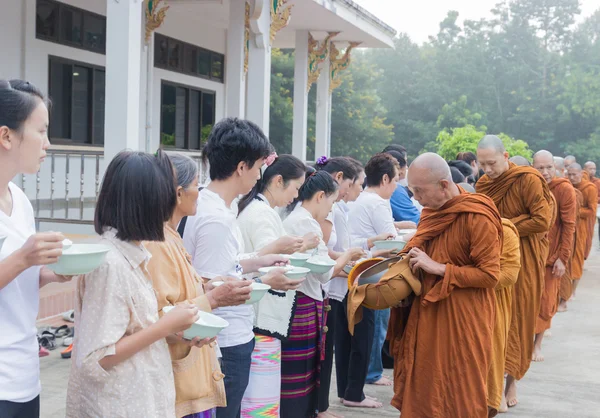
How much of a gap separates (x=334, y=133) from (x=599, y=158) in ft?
52.5

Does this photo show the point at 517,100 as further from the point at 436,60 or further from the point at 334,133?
the point at 334,133

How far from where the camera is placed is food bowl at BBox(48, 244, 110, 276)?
1.92 meters

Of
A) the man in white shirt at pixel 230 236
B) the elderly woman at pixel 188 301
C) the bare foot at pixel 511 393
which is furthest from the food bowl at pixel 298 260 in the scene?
the bare foot at pixel 511 393

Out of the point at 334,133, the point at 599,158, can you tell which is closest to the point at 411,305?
the point at 334,133

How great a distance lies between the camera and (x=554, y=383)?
6312mm

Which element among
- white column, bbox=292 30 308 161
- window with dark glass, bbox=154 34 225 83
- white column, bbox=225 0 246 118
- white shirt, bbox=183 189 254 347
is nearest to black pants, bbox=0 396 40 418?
white shirt, bbox=183 189 254 347

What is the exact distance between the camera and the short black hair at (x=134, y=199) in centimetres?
217

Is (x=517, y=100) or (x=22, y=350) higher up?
(x=517, y=100)

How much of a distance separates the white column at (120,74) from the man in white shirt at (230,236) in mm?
3528

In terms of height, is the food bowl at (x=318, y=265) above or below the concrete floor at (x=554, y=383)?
above

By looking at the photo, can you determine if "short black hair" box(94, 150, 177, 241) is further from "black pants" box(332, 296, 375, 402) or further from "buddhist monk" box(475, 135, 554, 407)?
"buddhist monk" box(475, 135, 554, 407)

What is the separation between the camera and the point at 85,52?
9773 millimetres

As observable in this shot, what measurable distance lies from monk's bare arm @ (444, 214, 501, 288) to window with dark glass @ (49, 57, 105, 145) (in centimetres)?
679

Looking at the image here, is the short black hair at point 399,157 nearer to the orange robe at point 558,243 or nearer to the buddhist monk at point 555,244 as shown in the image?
the buddhist monk at point 555,244
